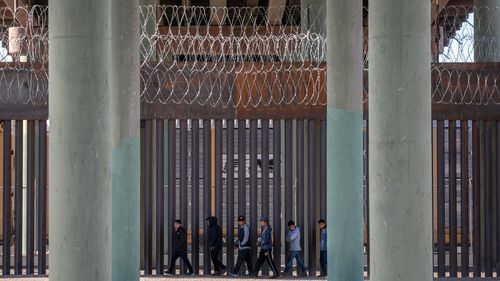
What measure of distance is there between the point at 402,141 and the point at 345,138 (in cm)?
469

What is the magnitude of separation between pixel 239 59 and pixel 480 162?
495 centimetres

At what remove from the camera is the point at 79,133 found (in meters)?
10.8

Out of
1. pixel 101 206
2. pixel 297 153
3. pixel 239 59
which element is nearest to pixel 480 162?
pixel 297 153

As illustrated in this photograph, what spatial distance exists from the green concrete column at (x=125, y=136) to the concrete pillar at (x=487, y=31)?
25.2 feet

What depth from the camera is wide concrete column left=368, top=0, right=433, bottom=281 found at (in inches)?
431

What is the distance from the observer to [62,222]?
429 inches

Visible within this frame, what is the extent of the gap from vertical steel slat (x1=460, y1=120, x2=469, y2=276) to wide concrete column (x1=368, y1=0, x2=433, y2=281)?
7.57m

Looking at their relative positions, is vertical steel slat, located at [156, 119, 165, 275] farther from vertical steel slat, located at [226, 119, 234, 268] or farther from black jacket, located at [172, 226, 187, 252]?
vertical steel slat, located at [226, 119, 234, 268]

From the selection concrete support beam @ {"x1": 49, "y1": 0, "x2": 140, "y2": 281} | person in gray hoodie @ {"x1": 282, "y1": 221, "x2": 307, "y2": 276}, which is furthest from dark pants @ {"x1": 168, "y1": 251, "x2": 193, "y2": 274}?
concrete support beam @ {"x1": 49, "y1": 0, "x2": 140, "y2": 281}

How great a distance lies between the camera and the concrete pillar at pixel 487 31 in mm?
20375

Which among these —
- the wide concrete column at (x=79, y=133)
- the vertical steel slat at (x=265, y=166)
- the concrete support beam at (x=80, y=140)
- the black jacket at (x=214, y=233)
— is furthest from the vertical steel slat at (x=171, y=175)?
the wide concrete column at (x=79, y=133)

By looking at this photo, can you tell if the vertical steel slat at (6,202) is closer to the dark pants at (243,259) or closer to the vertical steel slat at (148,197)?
the vertical steel slat at (148,197)

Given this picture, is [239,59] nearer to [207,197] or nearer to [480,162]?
[207,197]

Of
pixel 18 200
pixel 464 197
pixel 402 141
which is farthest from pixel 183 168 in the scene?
pixel 402 141
